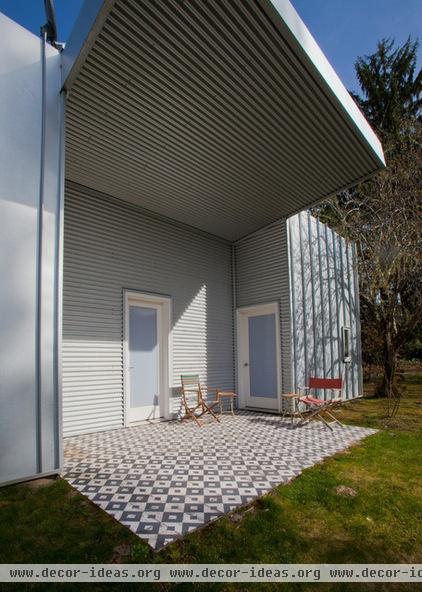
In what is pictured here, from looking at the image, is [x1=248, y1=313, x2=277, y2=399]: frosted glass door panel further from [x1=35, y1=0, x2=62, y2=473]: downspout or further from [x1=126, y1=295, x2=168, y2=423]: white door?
[x1=35, y1=0, x2=62, y2=473]: downspout

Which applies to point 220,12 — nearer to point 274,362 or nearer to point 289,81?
point 289,81

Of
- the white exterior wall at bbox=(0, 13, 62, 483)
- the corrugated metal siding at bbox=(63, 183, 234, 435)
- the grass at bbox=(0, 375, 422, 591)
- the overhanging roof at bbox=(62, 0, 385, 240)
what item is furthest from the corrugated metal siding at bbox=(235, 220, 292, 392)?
the white exterior wall at bbox=(0, 13, 62, 483)

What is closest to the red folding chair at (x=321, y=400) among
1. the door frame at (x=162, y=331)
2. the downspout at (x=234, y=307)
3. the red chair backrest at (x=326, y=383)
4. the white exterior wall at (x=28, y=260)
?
the red chair backrest at (x=326, y=383)

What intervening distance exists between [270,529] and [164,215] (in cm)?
609

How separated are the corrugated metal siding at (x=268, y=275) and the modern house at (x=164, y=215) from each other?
5cm

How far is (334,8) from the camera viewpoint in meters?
7.72

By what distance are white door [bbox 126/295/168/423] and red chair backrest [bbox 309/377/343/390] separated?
304cm

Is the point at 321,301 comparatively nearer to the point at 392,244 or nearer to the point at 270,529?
the point at 392,244

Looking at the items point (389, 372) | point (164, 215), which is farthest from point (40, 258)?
point (389, 372)

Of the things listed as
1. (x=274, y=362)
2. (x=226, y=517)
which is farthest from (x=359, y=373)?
(x=226, y=517)

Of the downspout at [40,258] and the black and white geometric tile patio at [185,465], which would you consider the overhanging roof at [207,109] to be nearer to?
the downspout at [40,258]

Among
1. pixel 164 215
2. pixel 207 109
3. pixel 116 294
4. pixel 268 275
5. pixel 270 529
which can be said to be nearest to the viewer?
pixel 270 529

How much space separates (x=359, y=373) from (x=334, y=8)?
894 centimetres

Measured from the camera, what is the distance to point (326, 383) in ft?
23.6
